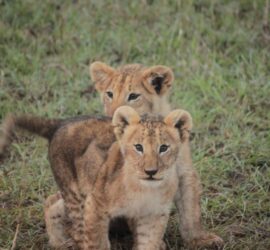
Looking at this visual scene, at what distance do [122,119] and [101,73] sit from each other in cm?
153

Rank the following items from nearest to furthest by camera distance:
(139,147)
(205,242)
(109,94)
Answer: (139,147) → (205,242) → (109,94)

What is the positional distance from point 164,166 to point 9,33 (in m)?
4.50

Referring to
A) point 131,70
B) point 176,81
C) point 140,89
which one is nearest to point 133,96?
point 140,89

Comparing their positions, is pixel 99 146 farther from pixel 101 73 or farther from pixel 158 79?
pixel 101 73

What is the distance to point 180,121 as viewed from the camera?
556 cm

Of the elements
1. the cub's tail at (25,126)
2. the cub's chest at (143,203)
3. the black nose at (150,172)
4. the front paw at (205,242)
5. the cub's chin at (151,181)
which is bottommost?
the front paw at (205,242)

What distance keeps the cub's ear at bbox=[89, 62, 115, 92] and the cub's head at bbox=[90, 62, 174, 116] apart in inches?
2.2

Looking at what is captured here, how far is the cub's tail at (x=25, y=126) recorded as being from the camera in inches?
227

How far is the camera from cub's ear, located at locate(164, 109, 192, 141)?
5496mm

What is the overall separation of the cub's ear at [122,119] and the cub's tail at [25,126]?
2.05 ft

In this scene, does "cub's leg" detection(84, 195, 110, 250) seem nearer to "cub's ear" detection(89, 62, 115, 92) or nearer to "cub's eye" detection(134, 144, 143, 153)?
"cub's eye" detection(134, 144, 143, 153)

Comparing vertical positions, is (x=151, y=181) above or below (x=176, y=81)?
above

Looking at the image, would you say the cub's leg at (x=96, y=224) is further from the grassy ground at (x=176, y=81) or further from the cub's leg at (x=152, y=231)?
the grassy ground at (x=176, y=81)

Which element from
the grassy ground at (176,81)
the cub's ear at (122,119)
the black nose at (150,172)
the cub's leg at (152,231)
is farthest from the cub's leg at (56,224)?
the black nose at (150,172)
